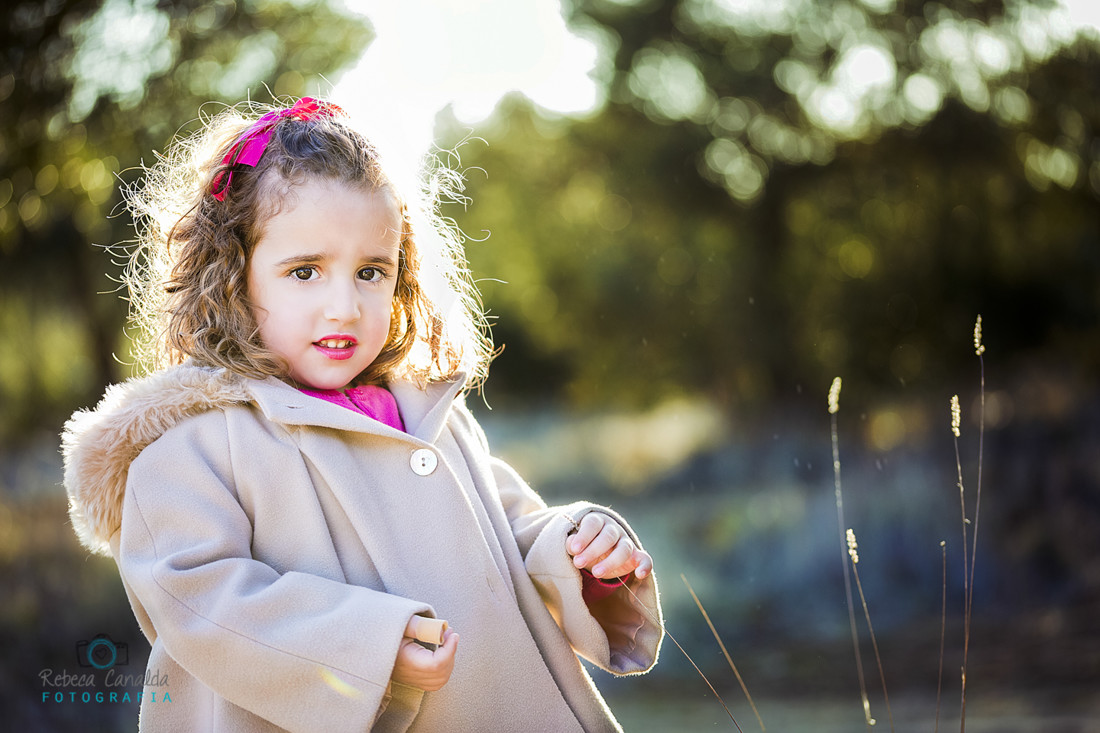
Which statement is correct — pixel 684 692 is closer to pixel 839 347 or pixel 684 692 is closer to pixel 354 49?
pixel 839 347

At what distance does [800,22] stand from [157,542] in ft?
21.6

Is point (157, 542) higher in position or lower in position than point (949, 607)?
higher

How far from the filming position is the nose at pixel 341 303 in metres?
1.50

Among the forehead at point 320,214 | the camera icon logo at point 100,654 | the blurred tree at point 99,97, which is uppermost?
the blurred tree at point 99,97

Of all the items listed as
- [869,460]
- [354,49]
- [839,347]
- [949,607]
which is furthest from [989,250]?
[354,49]

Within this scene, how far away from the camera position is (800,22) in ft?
22.8

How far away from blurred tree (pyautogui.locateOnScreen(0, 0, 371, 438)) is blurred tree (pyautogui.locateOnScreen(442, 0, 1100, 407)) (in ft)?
9.42

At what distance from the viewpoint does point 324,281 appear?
1.51m

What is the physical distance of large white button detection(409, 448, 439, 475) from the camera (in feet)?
5.06

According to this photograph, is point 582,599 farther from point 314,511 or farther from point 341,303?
point 341,303

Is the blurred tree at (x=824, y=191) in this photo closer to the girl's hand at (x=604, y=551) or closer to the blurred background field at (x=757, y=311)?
the blurred background field at (x=757, y=311)

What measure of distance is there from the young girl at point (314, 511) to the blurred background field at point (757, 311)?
309 centimetres

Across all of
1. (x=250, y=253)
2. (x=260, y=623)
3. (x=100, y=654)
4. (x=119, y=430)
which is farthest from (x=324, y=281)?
(x=100, y=654)

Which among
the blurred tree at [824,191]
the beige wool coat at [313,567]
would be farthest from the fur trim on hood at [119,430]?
the blurred tree at [824,191]
